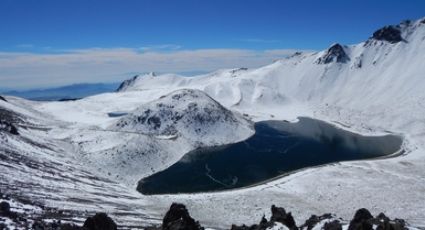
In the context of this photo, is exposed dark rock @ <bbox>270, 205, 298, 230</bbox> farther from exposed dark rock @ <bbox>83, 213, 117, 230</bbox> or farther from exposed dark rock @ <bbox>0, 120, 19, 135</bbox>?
exposed dark rock @ <bbox>0, 120, 19, 135</bbox>

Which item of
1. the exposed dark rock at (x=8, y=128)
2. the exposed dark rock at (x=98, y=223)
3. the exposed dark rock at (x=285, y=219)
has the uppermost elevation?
the exposed dark rock at (x=8, y=128)

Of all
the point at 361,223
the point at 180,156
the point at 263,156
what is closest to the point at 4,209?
the point at 361,223

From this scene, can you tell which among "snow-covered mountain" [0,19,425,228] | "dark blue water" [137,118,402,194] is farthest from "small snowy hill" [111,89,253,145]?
"dark blue water" [137,118,402,194]

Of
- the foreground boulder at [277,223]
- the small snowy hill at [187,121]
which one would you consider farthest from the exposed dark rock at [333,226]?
the small snowy hill at [187,121]

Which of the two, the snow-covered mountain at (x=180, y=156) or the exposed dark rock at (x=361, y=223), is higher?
the exposed dark rock at (x=361, y=223)

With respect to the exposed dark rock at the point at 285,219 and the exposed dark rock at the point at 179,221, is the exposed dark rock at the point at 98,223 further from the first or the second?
the exposed dark rock at the point at 285,219

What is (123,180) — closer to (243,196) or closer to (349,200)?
(243,196)
